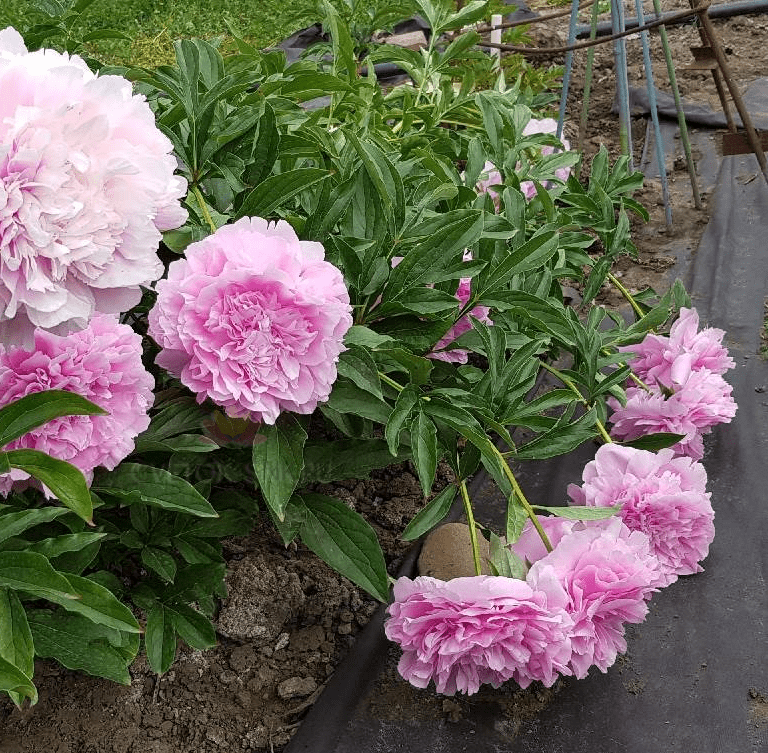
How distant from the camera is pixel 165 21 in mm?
5129

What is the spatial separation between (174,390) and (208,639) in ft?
1.14

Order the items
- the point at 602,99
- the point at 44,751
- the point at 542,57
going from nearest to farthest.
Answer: the point at 44,751 → the point at 602,99 → the point at 542,57

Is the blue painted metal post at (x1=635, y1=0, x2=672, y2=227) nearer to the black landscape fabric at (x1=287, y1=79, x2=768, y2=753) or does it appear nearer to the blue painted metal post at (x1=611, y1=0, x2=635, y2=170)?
the blue painted metal post at (x1=611, y1=0, x2=635, y2=170)

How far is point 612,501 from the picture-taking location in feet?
4.37

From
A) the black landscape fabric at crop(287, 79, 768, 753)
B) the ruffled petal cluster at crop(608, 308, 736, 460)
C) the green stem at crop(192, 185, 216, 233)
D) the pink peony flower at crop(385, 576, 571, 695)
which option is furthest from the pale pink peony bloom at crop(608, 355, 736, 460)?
the green stem at crop(192, 185, 216, 233)

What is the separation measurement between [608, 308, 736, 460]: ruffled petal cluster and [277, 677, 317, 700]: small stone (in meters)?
0.74

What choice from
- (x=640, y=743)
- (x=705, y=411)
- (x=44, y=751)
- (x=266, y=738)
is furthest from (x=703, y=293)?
(x=44, y=751)

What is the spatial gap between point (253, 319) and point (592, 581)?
554mm

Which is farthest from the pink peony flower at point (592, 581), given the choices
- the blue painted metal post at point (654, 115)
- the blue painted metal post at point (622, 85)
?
the blue painted metal post at point (654, 115)

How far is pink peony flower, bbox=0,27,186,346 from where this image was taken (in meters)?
0.70

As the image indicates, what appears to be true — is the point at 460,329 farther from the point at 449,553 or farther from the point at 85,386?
the point at 85,386

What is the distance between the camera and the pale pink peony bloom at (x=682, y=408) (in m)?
1.62

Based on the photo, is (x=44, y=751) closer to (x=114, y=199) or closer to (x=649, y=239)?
(x=114, y=199)

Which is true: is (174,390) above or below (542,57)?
above
